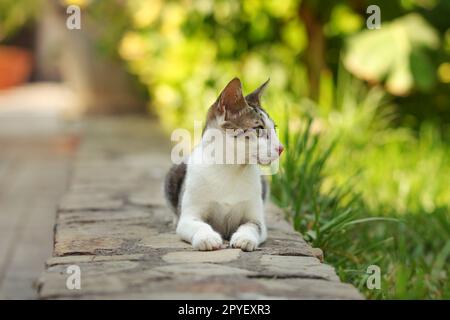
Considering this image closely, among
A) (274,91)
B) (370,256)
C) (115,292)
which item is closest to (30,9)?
(274,91)

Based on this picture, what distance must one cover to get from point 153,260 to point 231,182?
1.44 feet

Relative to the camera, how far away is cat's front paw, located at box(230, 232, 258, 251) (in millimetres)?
2990

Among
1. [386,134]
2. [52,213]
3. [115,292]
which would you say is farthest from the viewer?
[386,134]

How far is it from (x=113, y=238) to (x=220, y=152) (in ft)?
1.97

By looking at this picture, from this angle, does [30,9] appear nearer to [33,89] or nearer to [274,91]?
[33,89]

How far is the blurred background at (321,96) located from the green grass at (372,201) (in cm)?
1

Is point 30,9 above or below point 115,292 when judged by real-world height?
above

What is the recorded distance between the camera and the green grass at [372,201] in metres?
3.69

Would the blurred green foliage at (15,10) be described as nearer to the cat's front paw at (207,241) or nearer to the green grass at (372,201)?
the green grass at (372,201)

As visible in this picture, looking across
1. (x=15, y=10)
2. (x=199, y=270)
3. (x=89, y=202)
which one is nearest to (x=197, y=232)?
(x=199, y=270)

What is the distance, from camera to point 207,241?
9.74 ft

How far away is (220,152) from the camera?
10.1 ft

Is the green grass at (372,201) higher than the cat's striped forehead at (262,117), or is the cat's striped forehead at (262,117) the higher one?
the cat's striped forehead at (262,117)

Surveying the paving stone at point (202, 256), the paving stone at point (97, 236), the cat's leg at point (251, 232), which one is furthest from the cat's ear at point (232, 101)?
the paving stone at point (97, 236)
